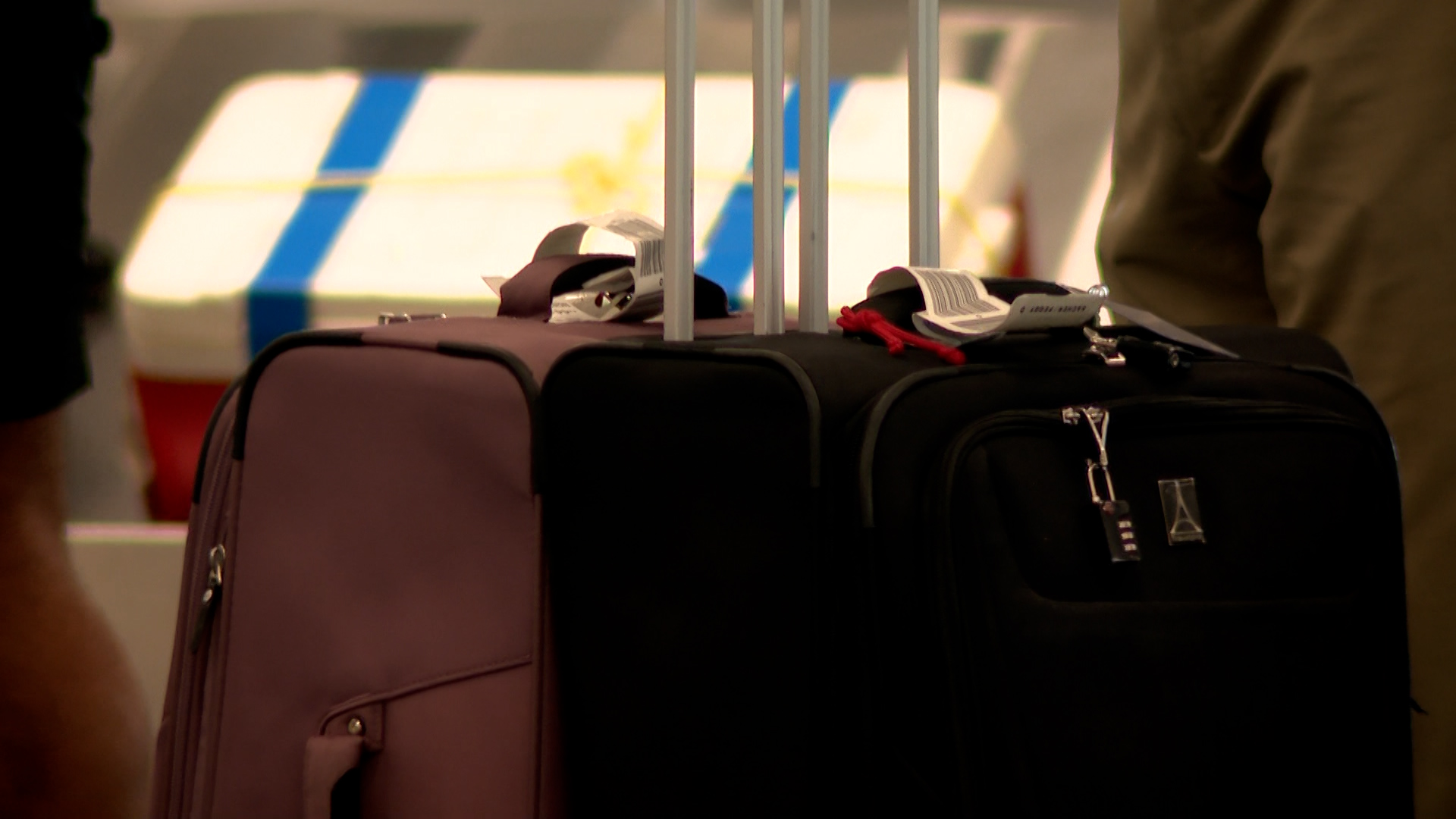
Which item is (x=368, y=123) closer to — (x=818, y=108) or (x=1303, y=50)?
(x=818, y=108)

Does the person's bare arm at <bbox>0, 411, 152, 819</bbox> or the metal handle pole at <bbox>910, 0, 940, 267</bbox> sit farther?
the person's bare arm at <bbox>0, 411, 152, 819</bbox>

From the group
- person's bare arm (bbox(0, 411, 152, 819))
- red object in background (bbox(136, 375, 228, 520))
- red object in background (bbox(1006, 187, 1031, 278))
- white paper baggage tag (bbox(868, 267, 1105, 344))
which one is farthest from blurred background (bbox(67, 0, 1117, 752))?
white paper baggage tag (bbox(868, 267, 1105, 344))

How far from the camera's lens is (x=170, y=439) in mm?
1709

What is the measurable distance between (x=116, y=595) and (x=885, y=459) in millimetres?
1388

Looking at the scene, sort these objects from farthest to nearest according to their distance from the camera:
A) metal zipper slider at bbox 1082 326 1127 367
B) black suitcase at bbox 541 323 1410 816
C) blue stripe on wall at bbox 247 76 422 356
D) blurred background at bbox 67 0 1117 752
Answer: blue stripe on wall at bbox 247 76 422 356, blurred background at bbox 67 0 1117 752, metal zipper slider at bbox 1082 326 1127 367, black suitcase at bbox 541 323 1410 816

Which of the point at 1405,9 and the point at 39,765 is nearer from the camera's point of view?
the point at 1405,9

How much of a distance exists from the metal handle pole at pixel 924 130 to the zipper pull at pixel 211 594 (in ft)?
1.57

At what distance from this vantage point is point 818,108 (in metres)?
0.74

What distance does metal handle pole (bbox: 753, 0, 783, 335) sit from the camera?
735 millimetres

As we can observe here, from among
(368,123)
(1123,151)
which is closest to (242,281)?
(368,123)

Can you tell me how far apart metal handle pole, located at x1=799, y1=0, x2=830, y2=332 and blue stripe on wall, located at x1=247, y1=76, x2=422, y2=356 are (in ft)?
3.96

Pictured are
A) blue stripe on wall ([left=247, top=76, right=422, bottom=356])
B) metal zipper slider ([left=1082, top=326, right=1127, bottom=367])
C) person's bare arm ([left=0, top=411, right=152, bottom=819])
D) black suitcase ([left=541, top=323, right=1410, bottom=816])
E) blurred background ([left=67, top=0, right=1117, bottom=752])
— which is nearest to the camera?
black suitcase ([left=541, top=323, right=1410, bottom=816])

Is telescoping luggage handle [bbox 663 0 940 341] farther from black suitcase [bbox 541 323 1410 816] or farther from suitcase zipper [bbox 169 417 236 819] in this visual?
suitcase zipper [bbox 169 417 236 819]

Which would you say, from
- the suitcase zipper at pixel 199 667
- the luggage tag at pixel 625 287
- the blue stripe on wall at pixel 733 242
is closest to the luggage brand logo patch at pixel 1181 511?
the luggage tag at pixel 625 287
